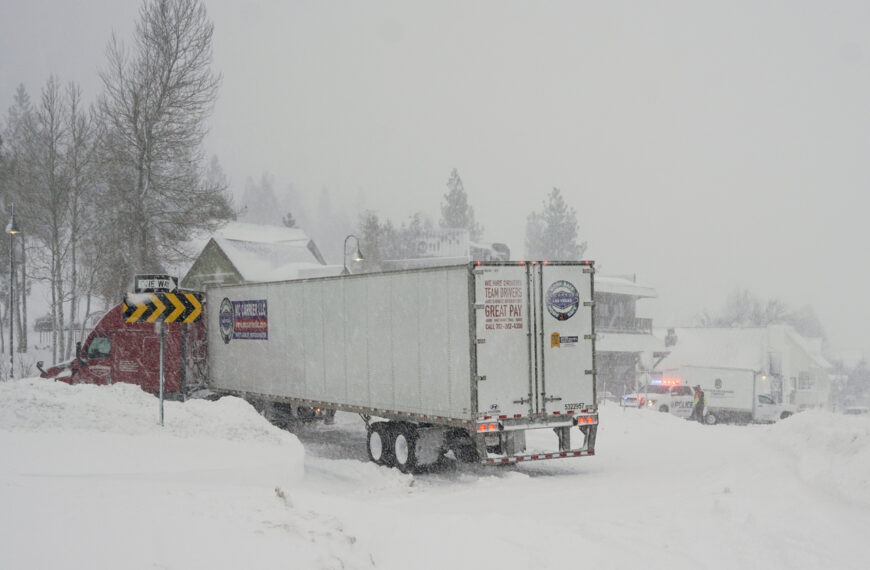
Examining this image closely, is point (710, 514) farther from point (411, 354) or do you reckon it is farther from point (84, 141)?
point (84, 141)

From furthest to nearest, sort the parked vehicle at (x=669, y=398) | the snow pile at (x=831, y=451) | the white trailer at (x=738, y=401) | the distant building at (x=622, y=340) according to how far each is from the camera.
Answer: the distant building at (x=622, y=340) → the white trailer at (x=738, y=401) → the parked vehicle at (x=669, y=398) → the snow pile at (x=831, y=451)

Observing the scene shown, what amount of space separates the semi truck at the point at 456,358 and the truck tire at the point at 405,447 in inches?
0.8

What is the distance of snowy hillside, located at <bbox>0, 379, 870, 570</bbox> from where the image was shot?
6020 mm

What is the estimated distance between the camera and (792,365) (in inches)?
2830

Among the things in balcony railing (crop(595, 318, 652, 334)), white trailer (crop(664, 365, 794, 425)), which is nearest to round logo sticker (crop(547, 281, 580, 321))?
white trailer (crop(664, 365, 794, 425))

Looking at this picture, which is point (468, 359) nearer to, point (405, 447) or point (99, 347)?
point (405, 447)

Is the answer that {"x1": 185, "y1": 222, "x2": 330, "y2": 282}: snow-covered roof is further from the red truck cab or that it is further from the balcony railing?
the red truck cab

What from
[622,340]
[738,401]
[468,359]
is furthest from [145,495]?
[622,340]

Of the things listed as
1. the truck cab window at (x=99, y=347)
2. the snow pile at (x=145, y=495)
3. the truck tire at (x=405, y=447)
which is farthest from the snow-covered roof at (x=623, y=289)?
the snow pile at (x=145, y=495)

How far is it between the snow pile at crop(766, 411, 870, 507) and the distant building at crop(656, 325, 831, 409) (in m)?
50.0

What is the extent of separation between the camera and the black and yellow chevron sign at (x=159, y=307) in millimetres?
14086

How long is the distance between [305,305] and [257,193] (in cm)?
14459

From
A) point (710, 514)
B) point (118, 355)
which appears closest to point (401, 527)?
point (710, 514)

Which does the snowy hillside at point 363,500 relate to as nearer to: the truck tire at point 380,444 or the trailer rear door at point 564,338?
the truck tire at point 380,444
